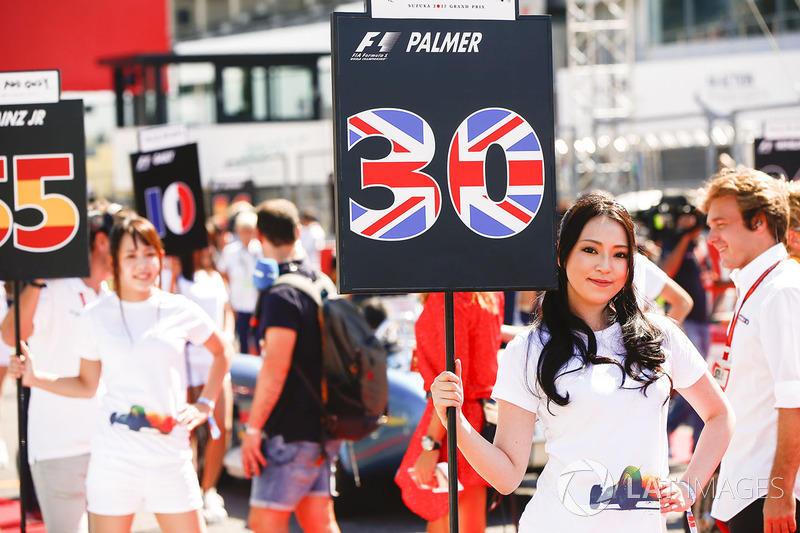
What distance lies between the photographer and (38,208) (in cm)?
402

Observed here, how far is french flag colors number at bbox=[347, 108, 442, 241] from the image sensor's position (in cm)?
268

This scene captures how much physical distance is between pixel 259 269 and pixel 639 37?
93.7 feet

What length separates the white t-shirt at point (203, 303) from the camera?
633 cm

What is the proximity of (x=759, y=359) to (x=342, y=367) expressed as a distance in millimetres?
1967

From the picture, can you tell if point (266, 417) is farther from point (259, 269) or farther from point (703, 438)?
point (703, 438)

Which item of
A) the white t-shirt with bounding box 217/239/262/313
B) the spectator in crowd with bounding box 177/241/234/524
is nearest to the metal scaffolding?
the white t-shirt with bounding box 217/239/262/313

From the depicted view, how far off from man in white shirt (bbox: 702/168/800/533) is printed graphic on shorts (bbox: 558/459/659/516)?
2.76 ft

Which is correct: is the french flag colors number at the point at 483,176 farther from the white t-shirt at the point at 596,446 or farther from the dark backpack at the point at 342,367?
the dark backpack at the point at 342,367

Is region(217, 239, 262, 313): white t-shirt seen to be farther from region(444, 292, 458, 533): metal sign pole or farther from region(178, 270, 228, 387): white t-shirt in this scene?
region(444, 292, 458, 533): metal sign pole

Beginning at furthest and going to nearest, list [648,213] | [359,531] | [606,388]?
[648,213], [359,531], [606,388]

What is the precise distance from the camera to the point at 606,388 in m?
2.67

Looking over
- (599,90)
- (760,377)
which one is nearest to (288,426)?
(760,377)

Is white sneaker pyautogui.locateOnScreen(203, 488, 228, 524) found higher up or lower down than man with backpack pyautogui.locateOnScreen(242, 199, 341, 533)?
lower down

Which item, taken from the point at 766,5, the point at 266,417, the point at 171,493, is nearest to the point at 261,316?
the point at 266,417
